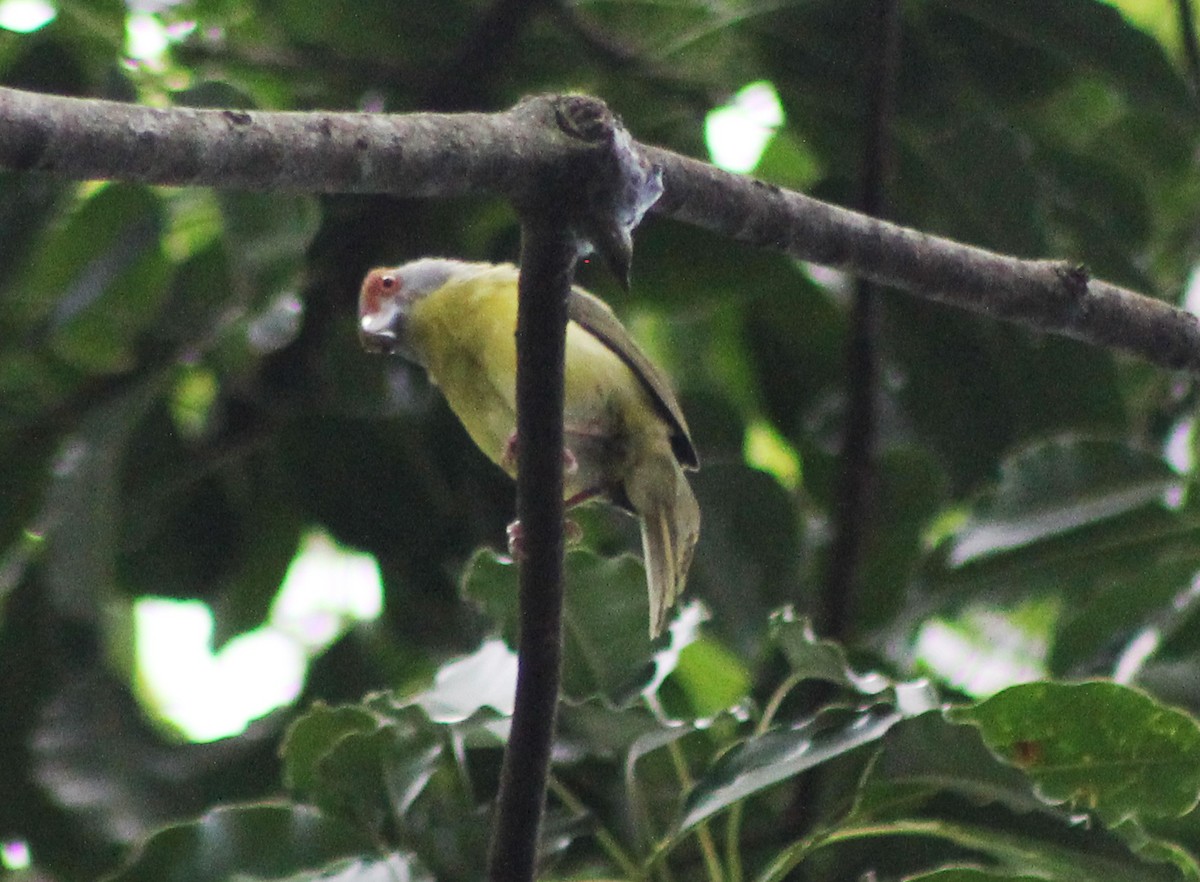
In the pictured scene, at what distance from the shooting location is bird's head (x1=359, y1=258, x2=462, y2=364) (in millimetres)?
3461

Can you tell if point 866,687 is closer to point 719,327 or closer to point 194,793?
point 194,793

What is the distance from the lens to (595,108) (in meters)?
1.80

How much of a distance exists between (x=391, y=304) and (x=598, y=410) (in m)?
0.60

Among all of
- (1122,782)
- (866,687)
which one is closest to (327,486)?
(866,687)

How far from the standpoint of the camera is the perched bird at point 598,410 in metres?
3.07

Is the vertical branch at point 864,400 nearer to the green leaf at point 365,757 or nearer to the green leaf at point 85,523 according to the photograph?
the green leaf at point 365,757

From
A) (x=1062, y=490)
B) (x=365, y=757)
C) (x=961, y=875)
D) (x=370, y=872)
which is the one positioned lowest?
(x=961, y=875)

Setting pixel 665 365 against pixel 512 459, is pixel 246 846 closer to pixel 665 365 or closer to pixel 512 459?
pixel 512 459

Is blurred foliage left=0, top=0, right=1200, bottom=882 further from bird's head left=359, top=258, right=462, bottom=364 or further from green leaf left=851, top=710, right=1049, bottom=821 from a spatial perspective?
green leaf left=851, top=710, right=1049, bottom=821

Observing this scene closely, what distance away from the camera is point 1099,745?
2205mm

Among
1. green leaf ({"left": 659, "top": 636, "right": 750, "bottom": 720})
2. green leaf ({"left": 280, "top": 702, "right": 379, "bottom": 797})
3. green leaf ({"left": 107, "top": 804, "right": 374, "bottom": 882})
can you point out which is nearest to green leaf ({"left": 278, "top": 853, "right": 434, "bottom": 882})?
green leaf ({"left": 107, "top": 804, "right": 374, "bottom": 882})

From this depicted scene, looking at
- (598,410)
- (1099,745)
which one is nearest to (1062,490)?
(598,410)

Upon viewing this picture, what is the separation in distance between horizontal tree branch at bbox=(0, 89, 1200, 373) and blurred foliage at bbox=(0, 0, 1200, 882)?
82 cm

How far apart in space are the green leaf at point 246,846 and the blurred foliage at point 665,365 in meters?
0.36
